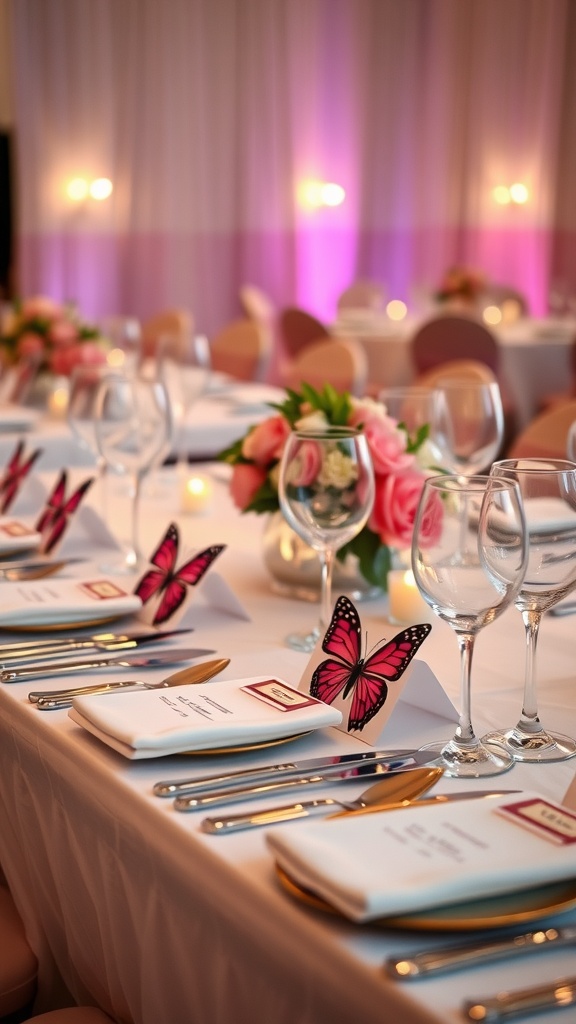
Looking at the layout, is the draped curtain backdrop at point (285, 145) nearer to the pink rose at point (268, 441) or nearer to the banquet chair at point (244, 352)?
the banquet chair at point (244, 352)

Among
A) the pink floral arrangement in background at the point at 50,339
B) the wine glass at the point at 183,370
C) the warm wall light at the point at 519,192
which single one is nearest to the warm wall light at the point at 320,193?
the warm wall light at the point at 519,192

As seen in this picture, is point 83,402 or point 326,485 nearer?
point 326,485

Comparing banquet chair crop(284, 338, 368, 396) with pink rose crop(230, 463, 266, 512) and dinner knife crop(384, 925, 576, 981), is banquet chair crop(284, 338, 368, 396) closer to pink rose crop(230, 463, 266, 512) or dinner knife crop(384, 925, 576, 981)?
pink rose crop(230, 463, 266, 512)

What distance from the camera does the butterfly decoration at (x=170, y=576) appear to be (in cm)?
147

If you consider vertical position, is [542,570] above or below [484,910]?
above

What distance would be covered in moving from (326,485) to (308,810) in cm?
43

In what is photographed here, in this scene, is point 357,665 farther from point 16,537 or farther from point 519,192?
point 519,192

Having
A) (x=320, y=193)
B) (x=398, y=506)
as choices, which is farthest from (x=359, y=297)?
(x=398, y=506)

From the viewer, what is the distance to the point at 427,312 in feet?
23.8

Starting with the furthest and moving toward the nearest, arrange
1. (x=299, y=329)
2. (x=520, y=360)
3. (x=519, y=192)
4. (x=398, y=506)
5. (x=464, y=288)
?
(x=519, y=192) < (x=464, y=288) < (x=299, y=329) < (x=520, y=360) < (x=398, y=506)

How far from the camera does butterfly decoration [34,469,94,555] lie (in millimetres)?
1820

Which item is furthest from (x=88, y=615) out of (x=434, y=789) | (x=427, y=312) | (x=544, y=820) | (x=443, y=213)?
(x=443, y=213)

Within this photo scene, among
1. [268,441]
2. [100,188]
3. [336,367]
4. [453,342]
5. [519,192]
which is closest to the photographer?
[268,441]

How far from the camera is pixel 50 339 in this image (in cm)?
370
